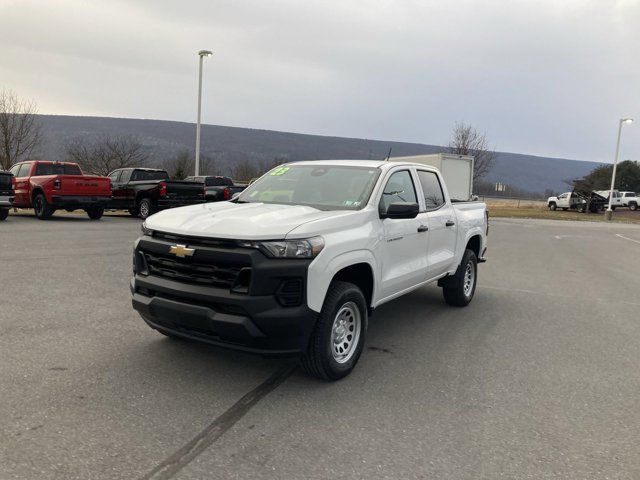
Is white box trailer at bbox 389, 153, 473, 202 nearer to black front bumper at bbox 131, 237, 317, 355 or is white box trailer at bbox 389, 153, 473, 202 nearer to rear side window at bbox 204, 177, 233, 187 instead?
rear side window at bbox 204, 177, 233, 187

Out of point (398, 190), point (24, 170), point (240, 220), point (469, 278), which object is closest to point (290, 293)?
point (240, 220)

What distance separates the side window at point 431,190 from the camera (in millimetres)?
5964

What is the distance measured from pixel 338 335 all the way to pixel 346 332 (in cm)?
10

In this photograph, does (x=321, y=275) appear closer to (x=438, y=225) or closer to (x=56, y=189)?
(x=438, y=225)

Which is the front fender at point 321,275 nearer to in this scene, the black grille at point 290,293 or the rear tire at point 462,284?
the black grille at point 290,293

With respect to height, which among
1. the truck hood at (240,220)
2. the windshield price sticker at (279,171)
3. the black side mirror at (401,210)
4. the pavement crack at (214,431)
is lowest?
the pavement crack at (214,431)

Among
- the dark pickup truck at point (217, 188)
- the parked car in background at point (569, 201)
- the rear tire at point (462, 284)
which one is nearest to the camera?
the rear tire at point (462, 284)

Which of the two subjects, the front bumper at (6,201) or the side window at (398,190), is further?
the front bumper at (6,201)

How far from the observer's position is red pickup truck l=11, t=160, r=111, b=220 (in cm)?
1627

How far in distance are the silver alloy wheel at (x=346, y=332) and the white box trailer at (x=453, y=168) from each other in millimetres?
17000

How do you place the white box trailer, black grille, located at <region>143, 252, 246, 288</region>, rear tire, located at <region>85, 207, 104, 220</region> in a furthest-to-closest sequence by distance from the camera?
the white box trailer, rear tire, located at <region>85, 207, 104, 220</region>, black grille, located at <region>143, 252, 246, 288</region>

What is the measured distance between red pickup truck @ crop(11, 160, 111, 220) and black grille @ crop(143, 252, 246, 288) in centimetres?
1394

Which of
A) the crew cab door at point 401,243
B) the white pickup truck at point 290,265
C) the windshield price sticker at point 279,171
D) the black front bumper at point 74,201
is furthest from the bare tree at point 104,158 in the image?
the white pickup truck at point 290,265

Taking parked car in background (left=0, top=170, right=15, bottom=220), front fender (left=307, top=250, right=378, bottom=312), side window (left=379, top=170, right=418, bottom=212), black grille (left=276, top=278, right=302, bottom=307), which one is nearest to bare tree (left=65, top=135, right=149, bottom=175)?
parked car in background (left=0, top=170, right=15, bottom=220)
